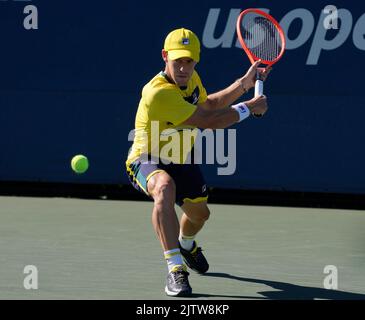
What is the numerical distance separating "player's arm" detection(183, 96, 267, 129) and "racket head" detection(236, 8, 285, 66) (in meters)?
0.58

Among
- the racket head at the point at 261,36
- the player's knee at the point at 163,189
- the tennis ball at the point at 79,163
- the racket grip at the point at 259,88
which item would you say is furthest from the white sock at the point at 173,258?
the tennis ball at the point at 79,163

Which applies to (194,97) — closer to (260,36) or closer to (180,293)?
(260,36)

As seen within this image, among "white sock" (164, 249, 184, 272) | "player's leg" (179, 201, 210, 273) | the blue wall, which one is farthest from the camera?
the blue wall

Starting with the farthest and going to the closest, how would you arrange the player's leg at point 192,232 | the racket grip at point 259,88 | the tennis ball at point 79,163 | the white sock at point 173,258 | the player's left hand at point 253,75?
the tennis ball at point 79,163
the player's leg at point 192,232
the player's left hand at point 253,75
the racket grip at point 259,88
the white sock at point 173,258

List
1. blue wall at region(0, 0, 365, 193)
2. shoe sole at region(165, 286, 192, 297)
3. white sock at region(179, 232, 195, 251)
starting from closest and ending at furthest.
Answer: shoe sole at region(165, 286, 192, 297), white sock at region(179, 232, 195, 251), blue wall at region(0, 0, 365, 193)

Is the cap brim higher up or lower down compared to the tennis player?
higher up

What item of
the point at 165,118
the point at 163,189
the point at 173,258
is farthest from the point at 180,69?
the point at 173,258

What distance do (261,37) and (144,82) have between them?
3.08 metres

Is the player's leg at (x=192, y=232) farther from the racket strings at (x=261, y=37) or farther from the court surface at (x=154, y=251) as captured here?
the racket strings at (x=261, y=37)

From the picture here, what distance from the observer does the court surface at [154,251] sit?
556cm

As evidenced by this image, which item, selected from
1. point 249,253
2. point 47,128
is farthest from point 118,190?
point 249,253

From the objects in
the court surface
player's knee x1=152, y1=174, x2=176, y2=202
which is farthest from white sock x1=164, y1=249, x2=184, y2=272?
player's knee x1=152, y1=174, x2=176, y2=202

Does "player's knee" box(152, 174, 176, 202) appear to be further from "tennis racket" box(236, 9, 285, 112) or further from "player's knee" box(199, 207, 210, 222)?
"tennis racket" box(236, 9, 285, 112)

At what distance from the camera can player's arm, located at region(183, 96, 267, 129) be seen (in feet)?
18.6
